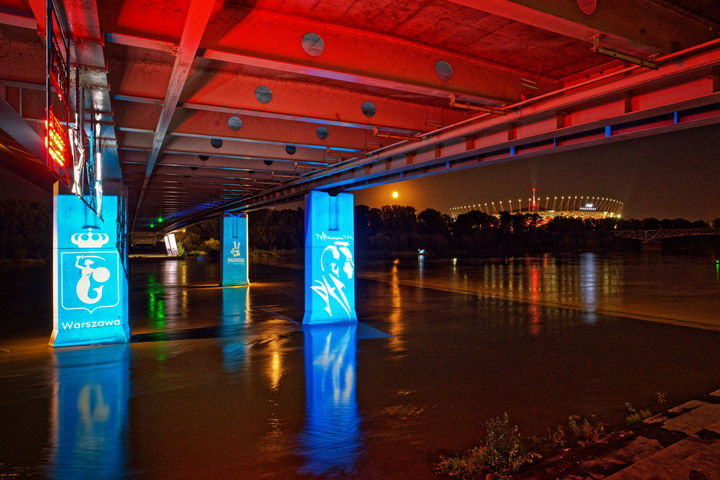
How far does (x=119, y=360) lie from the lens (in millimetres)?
10281

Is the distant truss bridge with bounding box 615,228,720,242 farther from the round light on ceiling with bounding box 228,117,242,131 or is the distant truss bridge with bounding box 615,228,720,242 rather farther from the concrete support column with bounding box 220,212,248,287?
the round light on ceiling with bounding box 228,117,242,131

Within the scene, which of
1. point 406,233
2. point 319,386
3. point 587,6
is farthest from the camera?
point 406,233

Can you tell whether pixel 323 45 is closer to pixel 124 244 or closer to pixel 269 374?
pixel 269 374

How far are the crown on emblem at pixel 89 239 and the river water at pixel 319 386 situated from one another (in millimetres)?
2534

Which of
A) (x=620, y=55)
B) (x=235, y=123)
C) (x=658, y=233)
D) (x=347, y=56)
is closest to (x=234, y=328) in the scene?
(x=235, y=123)

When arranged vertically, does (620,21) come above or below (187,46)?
above

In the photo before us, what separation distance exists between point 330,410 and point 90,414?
138 inches

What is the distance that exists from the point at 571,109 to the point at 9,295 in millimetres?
28304

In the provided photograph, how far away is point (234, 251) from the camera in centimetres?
2994

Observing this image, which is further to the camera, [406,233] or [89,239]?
[406,233]

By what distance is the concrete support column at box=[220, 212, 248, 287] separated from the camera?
29.7 metres

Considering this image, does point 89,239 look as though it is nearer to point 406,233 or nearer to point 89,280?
point 89,280

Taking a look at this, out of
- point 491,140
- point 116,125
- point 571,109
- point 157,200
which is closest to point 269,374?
point 116,125

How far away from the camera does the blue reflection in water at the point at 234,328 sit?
34.2 feet
